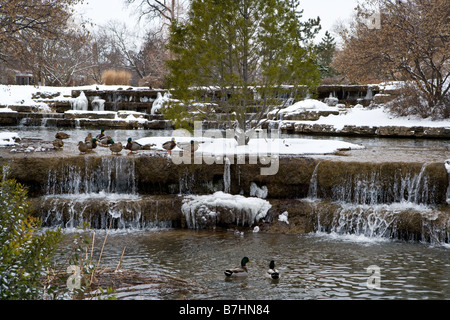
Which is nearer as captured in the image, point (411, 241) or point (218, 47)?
point (411, 241)

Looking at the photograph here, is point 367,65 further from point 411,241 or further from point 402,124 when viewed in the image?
point 411,241

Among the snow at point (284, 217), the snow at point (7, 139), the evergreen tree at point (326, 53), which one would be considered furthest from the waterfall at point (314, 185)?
the evergreen tree at point (326, 53)

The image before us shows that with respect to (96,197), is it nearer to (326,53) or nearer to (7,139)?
(7,139)

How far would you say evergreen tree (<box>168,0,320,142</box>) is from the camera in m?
12.8

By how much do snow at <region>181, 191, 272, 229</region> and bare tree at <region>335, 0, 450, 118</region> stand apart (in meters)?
15.4

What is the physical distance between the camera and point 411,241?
9.02 meters

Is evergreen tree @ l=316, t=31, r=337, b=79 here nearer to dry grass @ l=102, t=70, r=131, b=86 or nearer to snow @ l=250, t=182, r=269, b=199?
dry grass @ l=102, t=70, r=131, b=86

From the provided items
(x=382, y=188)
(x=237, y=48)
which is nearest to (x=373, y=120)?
(x=237, y=48)

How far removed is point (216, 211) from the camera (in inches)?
397

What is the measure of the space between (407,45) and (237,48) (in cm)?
1266

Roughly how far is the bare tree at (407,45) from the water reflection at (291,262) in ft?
52.3

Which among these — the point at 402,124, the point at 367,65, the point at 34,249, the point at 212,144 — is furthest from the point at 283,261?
the point at 367,65

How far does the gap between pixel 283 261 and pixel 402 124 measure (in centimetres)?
1588
